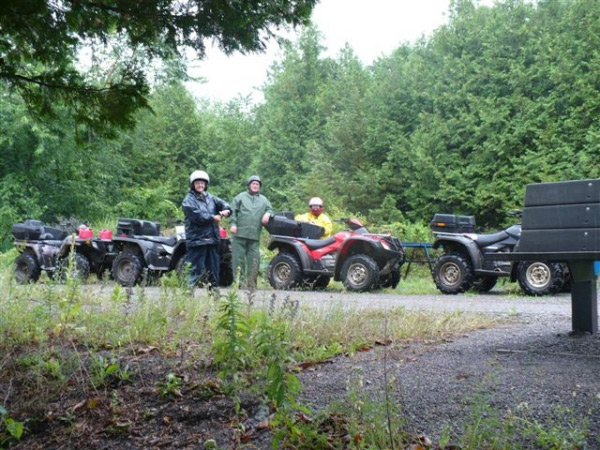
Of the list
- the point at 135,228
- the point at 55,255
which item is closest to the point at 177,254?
the point at 135,228

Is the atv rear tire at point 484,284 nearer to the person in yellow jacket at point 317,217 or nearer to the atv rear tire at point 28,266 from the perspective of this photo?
the person in yellow jacket at point 317,217

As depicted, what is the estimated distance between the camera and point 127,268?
13.6 m

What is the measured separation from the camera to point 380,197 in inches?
928

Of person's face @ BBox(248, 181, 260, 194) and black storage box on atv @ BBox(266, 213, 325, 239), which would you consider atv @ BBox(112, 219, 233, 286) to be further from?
person's face @ BBox(248, 181, 260, 194)

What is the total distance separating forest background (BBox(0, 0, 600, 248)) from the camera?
64.4 ft

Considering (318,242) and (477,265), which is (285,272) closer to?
(318,242)

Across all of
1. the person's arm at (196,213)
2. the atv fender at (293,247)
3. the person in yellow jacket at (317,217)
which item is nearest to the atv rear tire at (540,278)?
the atv fender at (293,247)

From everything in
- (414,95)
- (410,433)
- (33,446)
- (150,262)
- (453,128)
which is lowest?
(33,446)

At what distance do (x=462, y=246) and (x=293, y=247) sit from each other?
2775 mm

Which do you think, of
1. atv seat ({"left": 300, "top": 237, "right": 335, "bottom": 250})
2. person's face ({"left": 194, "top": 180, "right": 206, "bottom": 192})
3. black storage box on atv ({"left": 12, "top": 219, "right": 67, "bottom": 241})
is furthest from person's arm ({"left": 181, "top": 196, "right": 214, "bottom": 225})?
black storage box on atv ({"left": 12, "top": 219, "right": 67, "bottom": 241})

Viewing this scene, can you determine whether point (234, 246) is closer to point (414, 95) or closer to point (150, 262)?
point (150, 262)

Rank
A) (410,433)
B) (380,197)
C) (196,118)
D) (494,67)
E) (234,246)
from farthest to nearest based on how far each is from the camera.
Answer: (196,118)
(380,197)
(494,67)
(234,246)
(410,433)

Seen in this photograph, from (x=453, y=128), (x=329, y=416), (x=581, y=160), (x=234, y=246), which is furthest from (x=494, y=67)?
(x=329, y=416)

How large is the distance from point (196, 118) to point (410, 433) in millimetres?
35336
